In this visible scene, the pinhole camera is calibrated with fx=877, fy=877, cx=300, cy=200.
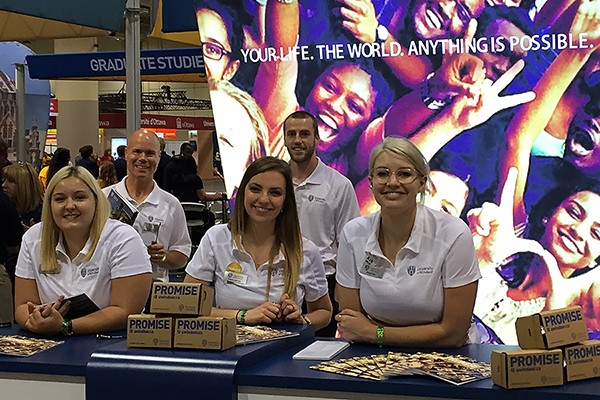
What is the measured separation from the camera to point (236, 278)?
3018 millimetres

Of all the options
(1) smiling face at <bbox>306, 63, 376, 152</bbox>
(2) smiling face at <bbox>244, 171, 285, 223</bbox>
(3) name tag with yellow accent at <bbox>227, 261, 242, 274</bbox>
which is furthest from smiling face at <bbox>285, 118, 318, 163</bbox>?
(3) name tag with yellow accent at <bbox>227, 261, 242, 274</bbox>

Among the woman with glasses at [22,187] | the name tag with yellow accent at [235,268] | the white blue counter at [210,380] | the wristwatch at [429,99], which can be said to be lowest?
the white blue counter at [210,380]

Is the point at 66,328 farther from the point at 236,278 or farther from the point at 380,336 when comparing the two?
the point at 380,336

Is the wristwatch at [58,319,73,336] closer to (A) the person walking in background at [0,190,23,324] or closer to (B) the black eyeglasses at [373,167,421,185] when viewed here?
(B) the black eyeglasses at [373,167,421,185]

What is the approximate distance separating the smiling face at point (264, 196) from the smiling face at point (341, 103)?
224 centimetres

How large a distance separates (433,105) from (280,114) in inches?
36.7

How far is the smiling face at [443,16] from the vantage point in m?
4.93

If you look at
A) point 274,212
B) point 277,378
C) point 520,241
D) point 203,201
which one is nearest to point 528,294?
point 520,241

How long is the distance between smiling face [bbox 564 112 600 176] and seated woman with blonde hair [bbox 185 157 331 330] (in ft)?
7.54

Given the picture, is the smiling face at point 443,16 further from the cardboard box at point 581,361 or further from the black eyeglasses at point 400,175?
the cardboard box at point 581,361

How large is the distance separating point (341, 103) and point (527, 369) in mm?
3356

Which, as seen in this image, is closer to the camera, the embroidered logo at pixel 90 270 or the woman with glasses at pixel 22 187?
the embroidered logo at pixel 90 270

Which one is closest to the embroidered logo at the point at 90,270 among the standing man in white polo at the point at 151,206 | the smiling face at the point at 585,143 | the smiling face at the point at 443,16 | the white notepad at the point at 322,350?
the white notepad at the point at 322,350

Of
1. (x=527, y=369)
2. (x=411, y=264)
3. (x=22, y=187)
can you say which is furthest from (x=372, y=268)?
(x=22, y=187)
